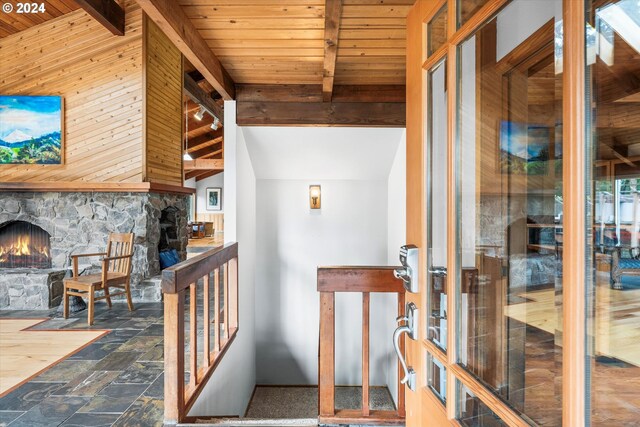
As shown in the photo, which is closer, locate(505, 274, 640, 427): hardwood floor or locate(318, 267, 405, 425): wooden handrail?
locate(505, 274, 640, 427): hardwood floor

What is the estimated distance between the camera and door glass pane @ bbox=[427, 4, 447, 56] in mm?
1049

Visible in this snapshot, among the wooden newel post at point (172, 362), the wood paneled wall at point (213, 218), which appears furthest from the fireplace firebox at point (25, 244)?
the wood paneled wall at point (213, 218)

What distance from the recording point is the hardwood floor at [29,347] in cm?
242

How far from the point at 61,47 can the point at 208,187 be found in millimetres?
9308

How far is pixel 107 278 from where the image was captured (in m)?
3.56

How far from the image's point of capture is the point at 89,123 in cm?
455

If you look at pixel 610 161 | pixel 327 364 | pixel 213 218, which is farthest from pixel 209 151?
pixel 610 161

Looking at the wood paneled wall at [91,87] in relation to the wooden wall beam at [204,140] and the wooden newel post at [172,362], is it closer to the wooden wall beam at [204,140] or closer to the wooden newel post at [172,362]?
Answer: the wooden newel post at [172,362]

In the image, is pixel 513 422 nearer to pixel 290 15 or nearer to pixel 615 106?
pixel 615 106

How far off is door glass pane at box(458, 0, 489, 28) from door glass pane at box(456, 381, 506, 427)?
0.97 meters

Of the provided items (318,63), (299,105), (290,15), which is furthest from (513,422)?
(299,105)

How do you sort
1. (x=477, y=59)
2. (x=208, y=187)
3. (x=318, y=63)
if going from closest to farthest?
(x=477, y=59), (x=318, y=63), (x=208, y=187)

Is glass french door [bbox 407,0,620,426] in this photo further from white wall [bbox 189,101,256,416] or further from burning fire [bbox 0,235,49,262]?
burning fire [bbox 0,235,49,262]

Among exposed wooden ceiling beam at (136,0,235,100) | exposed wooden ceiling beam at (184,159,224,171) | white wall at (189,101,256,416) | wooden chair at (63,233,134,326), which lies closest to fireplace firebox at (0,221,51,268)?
wooden chair at (63,233,134,326)
